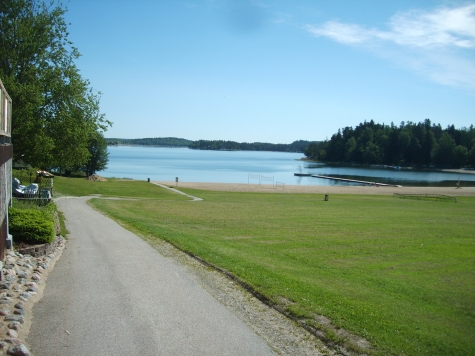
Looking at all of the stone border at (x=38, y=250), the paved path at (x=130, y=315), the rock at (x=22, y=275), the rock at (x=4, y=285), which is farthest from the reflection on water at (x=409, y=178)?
the rock at (x=4, y=285)

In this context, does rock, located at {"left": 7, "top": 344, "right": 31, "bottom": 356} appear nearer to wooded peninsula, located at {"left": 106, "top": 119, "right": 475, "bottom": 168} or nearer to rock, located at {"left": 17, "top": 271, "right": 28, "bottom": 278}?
rock, located at {"left": 17, "top": 271, "right": 28, "bottom": 278}

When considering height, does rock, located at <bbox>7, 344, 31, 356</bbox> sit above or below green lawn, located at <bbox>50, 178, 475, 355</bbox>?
above

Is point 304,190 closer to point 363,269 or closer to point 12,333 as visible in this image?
point 363,269

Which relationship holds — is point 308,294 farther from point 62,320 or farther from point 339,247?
point 339,247

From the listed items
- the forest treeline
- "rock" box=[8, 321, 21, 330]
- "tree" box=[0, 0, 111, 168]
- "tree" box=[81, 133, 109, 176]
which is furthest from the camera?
the forest treeline

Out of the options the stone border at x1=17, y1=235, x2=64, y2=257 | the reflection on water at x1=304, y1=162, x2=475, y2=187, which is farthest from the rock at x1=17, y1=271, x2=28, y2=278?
the reflection on water at x1=304, y1=162, x2=475, y2=187

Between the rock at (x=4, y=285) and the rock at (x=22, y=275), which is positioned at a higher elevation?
the rock at (x=4, y=285)

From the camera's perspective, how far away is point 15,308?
702 centimetres

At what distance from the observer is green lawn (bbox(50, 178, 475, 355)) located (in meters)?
7.02

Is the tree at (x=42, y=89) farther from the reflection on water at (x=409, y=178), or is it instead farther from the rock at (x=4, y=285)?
the reflection on water at (x=409, y=178)

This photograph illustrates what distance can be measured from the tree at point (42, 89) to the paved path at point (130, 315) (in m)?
14.4

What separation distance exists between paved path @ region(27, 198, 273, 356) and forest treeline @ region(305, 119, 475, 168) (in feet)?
569

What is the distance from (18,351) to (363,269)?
8.82m

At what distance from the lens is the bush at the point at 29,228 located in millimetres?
10898
